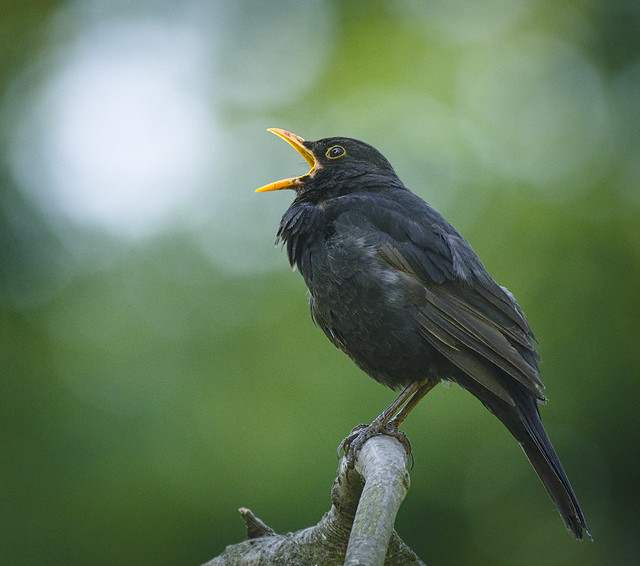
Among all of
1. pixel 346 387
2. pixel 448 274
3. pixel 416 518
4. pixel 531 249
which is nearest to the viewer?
pixel 448 274

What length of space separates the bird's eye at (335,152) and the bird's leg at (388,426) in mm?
1618

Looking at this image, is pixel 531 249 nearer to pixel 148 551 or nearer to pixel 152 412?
pixel 152 412

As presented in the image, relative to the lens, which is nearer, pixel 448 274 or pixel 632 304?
pixel 448 274

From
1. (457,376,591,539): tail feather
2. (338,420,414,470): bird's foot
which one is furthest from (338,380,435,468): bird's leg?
(457,376,591,539): tail feather

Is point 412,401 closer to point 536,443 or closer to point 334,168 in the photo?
point 536,443

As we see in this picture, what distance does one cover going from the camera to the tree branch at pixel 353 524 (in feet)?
9.03

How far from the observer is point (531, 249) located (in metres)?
7.92

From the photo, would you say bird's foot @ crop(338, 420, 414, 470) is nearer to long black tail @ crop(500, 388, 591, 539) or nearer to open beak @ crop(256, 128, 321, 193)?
long black tail @ crop(500, 388, 591, 539)

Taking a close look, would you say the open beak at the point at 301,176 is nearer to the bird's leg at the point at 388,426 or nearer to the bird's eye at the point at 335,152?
the bird's eye at the point at 335,152

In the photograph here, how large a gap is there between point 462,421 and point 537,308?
1311 mm

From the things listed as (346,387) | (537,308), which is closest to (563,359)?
(537,308)

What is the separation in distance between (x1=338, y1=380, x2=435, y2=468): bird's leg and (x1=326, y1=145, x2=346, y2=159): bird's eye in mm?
1618

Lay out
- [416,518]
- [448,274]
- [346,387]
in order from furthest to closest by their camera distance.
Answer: [346,387] → [416,518] → [448,274]

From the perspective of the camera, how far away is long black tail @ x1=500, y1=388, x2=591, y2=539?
A: 415 cm
